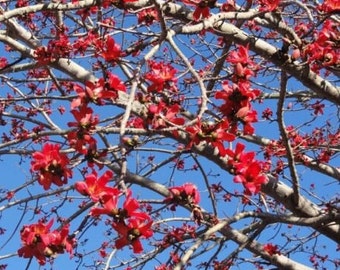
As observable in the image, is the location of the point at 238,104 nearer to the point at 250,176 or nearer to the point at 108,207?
the point at 250,176

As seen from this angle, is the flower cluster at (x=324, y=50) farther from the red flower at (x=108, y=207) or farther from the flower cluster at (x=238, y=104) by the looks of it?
the red flower at (x=108, y=207)

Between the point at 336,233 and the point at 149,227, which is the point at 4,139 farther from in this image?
the point at 149,227

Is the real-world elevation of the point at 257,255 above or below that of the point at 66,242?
above

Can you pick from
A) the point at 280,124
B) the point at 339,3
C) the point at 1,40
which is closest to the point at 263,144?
the point at 280,124

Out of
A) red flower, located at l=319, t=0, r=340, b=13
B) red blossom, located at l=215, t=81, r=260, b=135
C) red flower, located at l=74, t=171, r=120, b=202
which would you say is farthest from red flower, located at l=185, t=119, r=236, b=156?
red flower, located at l=319, t=0, r=340, b=13

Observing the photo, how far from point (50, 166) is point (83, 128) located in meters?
0.20

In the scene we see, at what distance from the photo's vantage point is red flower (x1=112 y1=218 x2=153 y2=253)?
6.36 ft

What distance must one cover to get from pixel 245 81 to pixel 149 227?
91 centimetres

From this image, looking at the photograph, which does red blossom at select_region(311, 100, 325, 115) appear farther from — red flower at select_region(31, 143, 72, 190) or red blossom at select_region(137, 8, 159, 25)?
red flower at select_region(31, 143, 72, 190)

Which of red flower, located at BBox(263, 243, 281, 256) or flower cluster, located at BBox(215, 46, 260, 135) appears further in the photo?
red flower, located at BBox(263, 243, 281, 256)

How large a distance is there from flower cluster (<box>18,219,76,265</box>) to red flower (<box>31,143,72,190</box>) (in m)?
0.19

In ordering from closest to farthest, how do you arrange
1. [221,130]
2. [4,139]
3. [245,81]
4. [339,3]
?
[221,130], [245,81], [339,3], [4,139]

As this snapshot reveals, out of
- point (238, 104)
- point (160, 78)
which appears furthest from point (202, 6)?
point (238, 104)

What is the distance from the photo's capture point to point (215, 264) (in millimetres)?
4277
